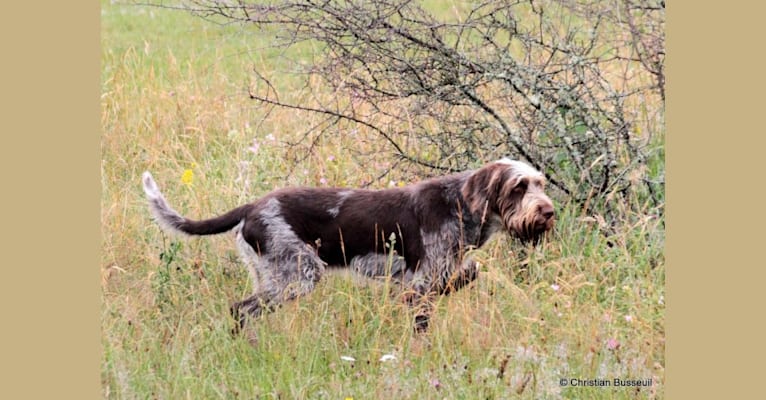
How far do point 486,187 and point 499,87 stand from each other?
1.85 meters

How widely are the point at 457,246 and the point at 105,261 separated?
2.41m

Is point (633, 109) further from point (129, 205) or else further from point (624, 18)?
point (129, 205)

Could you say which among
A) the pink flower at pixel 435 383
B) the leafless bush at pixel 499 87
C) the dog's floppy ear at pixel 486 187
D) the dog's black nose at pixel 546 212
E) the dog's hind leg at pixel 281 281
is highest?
the leafless bush at pixel 499 87

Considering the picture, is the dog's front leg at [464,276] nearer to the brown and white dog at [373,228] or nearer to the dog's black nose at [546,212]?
the brown and white dog at [373,228]

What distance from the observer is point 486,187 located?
22.4ft

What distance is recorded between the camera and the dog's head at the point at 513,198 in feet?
21.5

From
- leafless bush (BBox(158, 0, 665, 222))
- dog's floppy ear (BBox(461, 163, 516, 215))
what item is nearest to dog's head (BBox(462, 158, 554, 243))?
dog's floppy ear (BBox(461, 163, 516, 215))

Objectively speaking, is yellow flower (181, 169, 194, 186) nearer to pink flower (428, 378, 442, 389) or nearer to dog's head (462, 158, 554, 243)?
dog's head (462, 158, 554, 243)

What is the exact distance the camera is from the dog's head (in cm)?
654

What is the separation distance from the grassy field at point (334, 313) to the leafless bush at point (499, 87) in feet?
1.33

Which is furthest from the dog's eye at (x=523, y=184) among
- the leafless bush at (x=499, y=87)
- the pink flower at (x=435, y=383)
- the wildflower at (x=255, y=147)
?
the wildflower at (x=255, y=147)

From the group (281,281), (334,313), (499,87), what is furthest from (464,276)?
(499,87)

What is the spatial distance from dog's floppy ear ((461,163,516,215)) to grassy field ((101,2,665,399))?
427 mm

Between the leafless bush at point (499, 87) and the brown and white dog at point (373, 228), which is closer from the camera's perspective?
the brown and white dog at point (373, 228)
